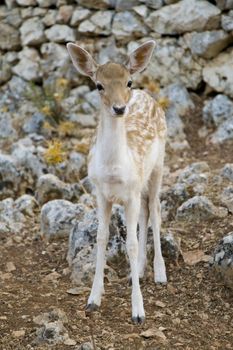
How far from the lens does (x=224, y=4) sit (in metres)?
10.2

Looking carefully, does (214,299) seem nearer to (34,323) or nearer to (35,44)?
(34,323)

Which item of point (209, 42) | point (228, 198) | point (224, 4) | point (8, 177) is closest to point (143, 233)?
point (228, 198)

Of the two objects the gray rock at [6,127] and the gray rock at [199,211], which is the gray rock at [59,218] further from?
the gray rock at [6,127]

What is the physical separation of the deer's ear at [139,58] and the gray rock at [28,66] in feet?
21.5

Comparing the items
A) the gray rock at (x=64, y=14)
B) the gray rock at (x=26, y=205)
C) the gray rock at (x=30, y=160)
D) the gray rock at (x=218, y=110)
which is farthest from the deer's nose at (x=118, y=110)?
the gray rock at (x=64, y=14)

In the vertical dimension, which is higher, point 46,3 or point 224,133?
point 46,3

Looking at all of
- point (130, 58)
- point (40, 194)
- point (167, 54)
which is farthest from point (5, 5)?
point (130, 58)

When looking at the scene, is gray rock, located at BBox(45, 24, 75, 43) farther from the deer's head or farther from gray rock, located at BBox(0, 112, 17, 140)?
the deer's head

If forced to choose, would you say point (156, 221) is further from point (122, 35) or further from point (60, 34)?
point (60, 34)

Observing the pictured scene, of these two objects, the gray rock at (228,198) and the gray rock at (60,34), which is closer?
the gray rock at (228,198)

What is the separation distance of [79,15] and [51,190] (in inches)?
169

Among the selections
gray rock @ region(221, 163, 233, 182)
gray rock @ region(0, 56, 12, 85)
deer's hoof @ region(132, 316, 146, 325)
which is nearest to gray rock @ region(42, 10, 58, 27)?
gray rock @ region(0, 56, 12, 85)

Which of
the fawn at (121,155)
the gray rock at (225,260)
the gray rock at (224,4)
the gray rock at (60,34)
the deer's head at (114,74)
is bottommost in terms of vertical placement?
the gray rock at (60,34)

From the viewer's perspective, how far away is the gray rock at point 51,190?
26.9ft
